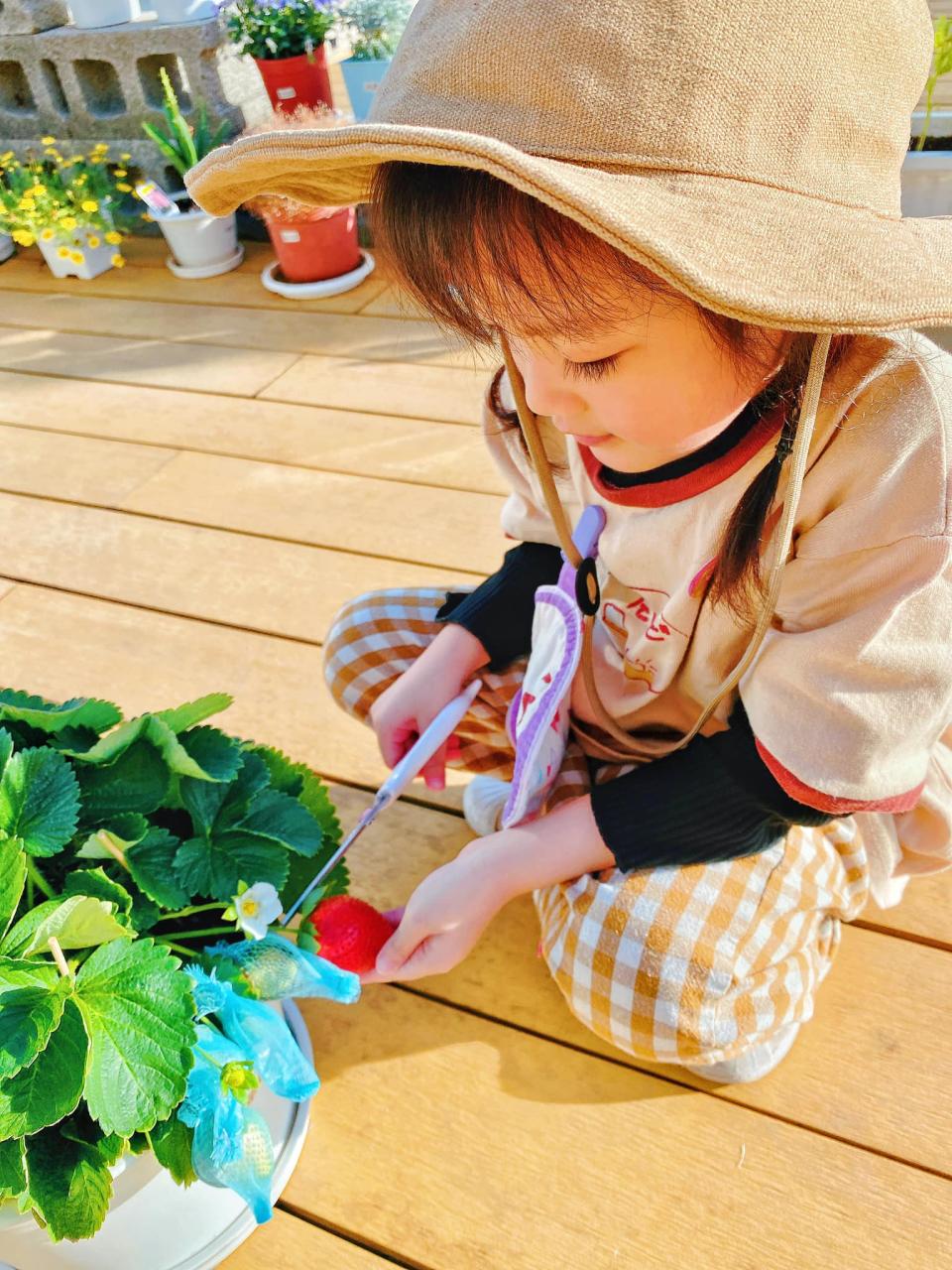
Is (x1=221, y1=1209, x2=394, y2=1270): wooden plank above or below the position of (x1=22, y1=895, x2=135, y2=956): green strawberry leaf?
below

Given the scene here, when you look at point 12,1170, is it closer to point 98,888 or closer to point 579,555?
point 98,888

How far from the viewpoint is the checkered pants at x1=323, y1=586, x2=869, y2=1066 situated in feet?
2.47

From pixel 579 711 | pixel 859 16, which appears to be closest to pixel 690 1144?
pixel 579 711

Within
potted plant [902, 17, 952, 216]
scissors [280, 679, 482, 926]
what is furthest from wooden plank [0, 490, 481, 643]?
potted plant [902, 17, 952, 216]

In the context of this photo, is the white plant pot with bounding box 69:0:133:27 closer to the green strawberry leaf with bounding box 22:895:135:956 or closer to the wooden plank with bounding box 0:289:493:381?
the wooden plank with bounding box 0:289:493:381

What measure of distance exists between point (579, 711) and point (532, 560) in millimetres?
163

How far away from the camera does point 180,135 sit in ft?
6.92

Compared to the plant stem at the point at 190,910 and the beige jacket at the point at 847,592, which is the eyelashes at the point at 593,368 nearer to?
the beige jacket at the point at 847,592

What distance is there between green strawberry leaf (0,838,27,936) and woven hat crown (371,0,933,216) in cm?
→ 44

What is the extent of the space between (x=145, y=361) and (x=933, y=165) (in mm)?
1418

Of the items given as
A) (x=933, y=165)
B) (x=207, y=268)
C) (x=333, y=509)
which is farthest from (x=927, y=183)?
(x=207, y=268)

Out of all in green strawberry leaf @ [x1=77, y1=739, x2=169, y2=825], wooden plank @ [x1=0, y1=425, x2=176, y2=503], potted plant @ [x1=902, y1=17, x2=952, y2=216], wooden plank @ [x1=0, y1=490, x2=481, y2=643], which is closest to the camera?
green strawberry leaf @ [x1=77, y1=739, x2=169, y2=825]

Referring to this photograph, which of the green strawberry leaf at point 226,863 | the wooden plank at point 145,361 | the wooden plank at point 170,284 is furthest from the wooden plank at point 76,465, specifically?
the green strawberry leaf at point 226,863

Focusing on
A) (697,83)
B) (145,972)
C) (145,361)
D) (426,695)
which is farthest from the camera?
(145,361)
